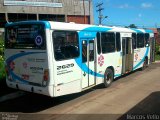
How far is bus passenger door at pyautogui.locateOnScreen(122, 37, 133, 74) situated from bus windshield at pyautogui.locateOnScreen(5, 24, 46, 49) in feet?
20.1

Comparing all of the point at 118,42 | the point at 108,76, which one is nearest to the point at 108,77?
the point at 108,76

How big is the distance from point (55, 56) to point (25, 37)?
131 cm

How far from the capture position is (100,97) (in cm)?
1066

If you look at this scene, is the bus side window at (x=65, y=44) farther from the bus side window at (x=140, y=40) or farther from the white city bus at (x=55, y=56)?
the bus side window at (x=140, y=40)

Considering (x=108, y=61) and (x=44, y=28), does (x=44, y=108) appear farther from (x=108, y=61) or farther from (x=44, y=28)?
(x=108, y=61)

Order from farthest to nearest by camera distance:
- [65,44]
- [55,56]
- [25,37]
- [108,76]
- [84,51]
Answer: [108,76] → [84,51] → [65,44] → [25,37] → [55,56]

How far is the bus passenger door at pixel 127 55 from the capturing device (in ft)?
46.4

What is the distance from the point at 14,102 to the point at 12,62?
1554 mm

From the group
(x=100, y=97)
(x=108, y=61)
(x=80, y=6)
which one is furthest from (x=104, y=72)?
(x=80, y=6)

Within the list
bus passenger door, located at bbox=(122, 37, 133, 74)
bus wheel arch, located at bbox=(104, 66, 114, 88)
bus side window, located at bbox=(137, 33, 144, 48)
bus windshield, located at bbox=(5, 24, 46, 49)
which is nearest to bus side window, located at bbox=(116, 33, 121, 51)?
bus passenger door, located at bbox=(122, 37, 133, 74)

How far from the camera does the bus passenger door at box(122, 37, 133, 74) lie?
14156mm

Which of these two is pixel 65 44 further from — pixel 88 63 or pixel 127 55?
pixel 127 55

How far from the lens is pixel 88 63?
1072 centimetres

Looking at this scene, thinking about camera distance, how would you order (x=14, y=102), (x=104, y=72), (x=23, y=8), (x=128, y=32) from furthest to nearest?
(x=23, y=8) < (x=128, y=32) < (x=104, y=72) < (x=14, y=102)
